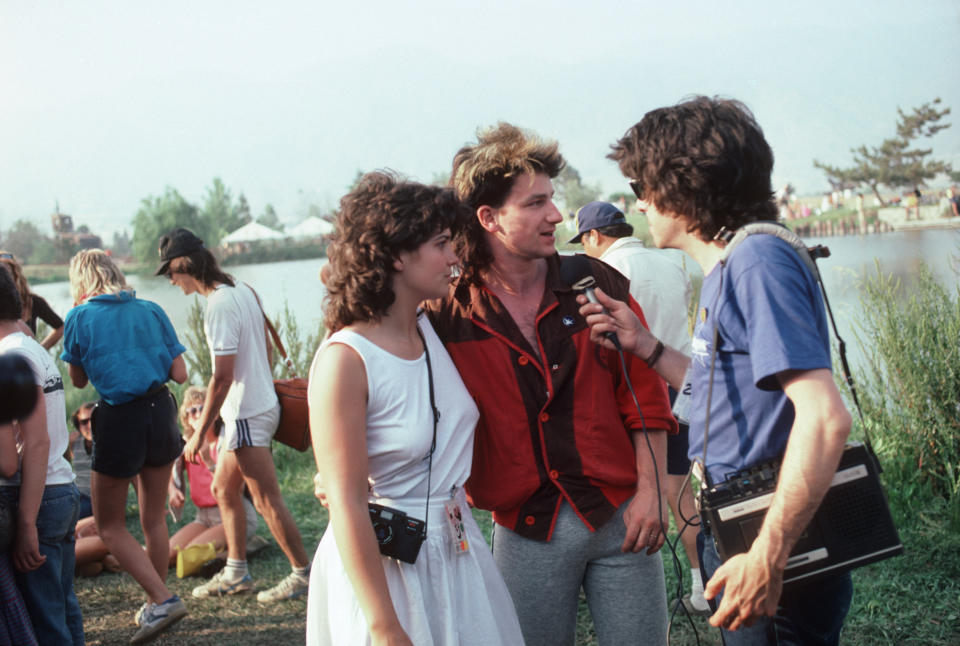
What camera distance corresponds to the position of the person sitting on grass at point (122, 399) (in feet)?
14.8

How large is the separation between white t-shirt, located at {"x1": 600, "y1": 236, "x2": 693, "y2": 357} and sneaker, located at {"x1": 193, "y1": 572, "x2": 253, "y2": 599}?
10.2 feet

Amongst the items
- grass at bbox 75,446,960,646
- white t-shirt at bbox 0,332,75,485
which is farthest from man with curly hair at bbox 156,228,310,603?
white t-shirt at bbox 0,332,75,485

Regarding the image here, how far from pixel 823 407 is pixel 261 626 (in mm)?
4102

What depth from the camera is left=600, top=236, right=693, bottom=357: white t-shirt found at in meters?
4.73

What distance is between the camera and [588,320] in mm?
2320

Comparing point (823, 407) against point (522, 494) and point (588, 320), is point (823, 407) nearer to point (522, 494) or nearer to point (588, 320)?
point (588, 320)

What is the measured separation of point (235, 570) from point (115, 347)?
5.66 ft

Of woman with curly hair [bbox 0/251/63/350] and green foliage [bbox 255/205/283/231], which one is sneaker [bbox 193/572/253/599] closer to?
woman with curly hair [bbox 0/251/63/350]

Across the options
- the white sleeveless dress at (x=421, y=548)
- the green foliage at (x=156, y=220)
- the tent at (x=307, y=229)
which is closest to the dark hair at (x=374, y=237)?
the white sleeveless dress at (x=421, y=548)

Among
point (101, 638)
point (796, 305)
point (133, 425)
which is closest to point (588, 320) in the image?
point (796, 305)

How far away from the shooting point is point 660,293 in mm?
4734

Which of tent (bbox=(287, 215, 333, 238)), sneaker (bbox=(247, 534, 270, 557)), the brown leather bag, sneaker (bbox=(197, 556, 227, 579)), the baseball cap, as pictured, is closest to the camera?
the brown leather bag

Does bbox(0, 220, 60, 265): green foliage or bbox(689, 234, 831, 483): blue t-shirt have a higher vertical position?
bbox(0, 220, 60, 265): green foliage

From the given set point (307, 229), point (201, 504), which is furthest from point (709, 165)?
point (307, 229)
